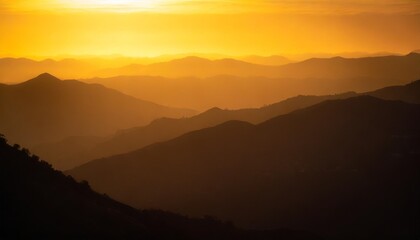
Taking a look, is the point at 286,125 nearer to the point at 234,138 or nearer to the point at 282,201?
the point at 234,138

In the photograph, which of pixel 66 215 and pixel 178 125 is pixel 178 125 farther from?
pixel 66 215

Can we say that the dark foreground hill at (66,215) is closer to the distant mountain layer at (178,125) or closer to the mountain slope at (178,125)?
the distant mountain layer at (178,125)

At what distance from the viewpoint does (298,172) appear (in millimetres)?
106312

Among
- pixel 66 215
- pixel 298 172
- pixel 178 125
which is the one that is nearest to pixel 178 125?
pixel 178 125

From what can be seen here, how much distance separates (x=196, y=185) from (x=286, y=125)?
22.5m

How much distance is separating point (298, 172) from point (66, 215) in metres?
58.3

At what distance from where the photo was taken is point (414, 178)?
325 ft

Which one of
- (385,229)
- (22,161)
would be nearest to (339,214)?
(385,229)

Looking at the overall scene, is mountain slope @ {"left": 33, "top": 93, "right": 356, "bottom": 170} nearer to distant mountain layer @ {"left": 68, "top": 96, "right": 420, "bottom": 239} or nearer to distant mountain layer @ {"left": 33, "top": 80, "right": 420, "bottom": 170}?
distant mountain layer @ {"left": 33, "top": 80, "right": 420, "bottom": 170}

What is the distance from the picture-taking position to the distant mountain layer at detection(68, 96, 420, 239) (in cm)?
9438

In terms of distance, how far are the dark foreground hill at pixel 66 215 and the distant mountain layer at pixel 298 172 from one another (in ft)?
86.5

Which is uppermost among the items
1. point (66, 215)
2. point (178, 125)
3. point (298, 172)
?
point (178, 125)

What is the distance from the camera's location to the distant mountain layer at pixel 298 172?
Result: 310 feet

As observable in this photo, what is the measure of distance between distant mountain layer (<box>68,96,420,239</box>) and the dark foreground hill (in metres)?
26.4
